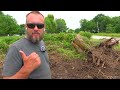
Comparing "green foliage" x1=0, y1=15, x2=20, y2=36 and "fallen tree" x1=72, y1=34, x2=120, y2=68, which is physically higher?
"green foliage" x1=0, y1=15, x2=20, y2=36

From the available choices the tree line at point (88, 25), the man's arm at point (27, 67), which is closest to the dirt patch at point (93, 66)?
the man's arm at point (27, 67)

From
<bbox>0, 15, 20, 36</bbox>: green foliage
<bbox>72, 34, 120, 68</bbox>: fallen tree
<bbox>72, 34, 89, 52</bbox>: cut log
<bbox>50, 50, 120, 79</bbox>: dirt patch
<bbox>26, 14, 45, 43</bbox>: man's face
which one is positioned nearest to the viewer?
<bbox>26, 14, 45, 43</bbox>: man's face

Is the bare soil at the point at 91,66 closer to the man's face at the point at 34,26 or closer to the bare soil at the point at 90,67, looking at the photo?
the bare soil at the point at 90,67

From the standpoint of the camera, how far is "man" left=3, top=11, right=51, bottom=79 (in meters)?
2.04

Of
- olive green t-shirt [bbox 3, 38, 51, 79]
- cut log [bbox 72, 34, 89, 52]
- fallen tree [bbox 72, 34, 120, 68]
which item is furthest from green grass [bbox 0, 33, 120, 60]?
olive green t-shirt [bbox 3, 38, 51, 79]

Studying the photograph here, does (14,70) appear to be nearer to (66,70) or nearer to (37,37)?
(37,37)

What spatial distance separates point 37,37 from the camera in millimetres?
2348

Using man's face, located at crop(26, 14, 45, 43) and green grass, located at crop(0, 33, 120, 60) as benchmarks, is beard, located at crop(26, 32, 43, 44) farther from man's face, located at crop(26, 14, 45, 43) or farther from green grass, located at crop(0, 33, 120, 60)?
green grass, located at crop(0, 33, 120, 60)

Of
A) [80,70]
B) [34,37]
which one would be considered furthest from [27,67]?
[80,70]

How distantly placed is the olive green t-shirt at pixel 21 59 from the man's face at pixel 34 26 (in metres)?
0.09

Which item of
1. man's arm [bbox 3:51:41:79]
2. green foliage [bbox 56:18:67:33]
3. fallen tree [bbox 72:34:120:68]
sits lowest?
fallen tree [bbox 72:34:120:68]

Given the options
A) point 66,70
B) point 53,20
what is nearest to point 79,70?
point 66,70
